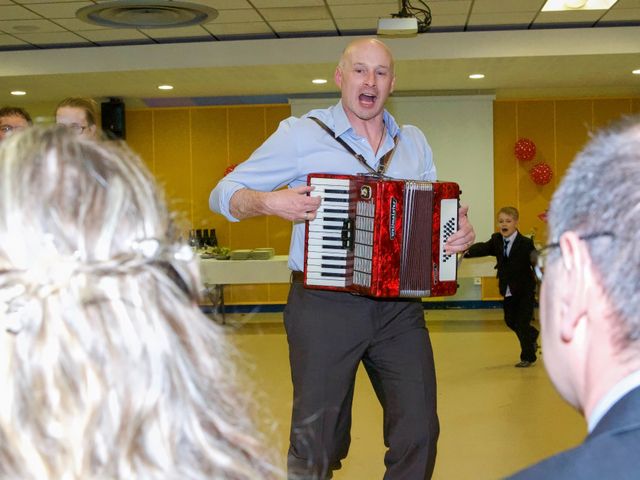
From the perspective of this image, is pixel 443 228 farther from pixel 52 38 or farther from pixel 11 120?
pixel 52 38

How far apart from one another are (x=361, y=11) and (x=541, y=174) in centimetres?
419

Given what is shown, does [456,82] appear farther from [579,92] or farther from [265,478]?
[265,478]

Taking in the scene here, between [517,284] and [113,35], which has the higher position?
[113,35]

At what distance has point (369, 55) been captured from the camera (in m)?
3.24

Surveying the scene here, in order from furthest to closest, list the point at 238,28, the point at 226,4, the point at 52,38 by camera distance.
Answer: the point at 52,38, the point at 238,28, the point at 226,4

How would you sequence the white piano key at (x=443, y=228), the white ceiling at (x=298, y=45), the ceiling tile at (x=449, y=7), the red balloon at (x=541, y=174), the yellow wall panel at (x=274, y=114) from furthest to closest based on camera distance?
the yellow wall panel at (x=274, y=114) → the red balloon at (x=541, y=174) → the white ceiling at (x=298, y=45) → the ceiling tile at (x=449, y=7) → the white piano key at (x=443, y=228)

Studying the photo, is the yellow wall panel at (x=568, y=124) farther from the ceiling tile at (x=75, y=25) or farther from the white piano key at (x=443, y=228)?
the white piano key at (x=443, y=228)

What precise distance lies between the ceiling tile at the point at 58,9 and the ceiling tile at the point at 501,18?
3.32 m

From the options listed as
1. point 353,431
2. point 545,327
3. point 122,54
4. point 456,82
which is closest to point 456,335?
point 456,82

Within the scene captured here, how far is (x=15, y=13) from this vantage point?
6.83 meters

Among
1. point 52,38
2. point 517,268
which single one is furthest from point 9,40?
Answer: point 517,268

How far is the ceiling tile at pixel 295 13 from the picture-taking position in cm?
683

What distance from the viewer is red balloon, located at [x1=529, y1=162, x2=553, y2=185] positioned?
1020 centimetres

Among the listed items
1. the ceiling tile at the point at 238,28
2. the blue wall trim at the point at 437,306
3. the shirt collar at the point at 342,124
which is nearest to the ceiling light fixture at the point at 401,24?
the ceiling tile at the point at 238,28
